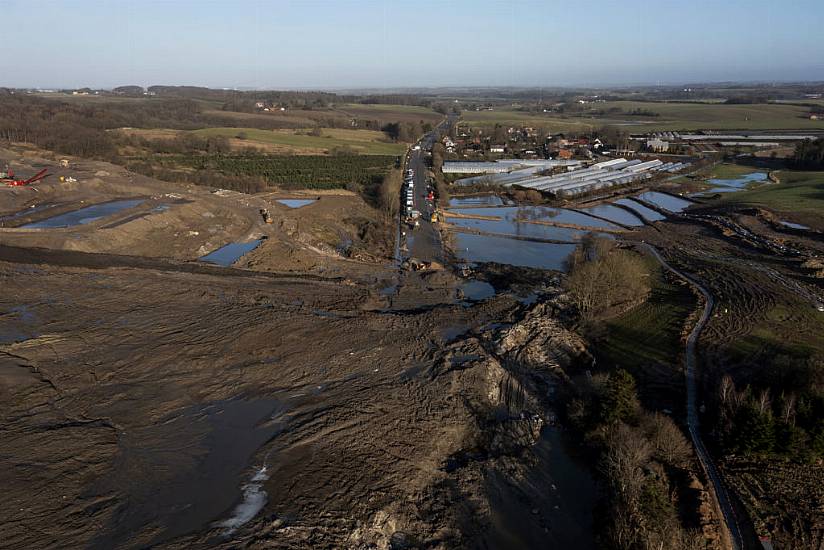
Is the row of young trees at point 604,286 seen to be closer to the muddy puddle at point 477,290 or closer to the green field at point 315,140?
the muddy puddle at point 477,290

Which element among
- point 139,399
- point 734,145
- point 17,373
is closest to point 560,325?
point 139,399

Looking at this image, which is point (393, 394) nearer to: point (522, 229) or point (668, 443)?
point (668, 443)

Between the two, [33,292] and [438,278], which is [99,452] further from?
[438,278]

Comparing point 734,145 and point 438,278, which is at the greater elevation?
point 734,145

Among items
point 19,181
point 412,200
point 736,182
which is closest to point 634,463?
point 412,200

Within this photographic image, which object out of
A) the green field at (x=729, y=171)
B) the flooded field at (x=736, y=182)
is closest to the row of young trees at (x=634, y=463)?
the flooded field at (x=736, y=182)

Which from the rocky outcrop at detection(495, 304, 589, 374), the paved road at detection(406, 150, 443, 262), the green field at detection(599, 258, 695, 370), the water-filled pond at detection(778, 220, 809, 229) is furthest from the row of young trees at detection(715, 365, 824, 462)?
the water-filled pond at detection(778, 220, 809, 229)
